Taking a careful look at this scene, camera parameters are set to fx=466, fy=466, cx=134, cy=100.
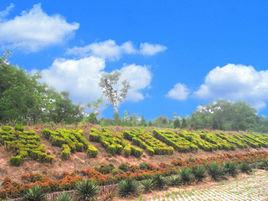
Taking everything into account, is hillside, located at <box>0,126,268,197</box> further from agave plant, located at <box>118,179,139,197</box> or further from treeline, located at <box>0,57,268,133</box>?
treeline, located at <box>0,57,268,133</box>

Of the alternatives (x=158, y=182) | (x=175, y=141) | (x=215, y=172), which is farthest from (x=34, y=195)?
(x=175, y=141)

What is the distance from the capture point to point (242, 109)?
95.2 meters

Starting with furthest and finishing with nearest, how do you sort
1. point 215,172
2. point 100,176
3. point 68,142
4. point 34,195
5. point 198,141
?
point 198,141
point 68,142
point 215,172
point 100,176
point 34,195

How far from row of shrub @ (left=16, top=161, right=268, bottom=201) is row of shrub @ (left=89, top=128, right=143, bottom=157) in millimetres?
4606

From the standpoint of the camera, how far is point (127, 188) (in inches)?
833

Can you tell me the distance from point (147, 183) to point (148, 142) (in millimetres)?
12444

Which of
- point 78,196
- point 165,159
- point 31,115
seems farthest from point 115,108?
point 78,196

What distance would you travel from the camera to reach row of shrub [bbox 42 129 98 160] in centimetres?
2739

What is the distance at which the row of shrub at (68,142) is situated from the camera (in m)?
27.4

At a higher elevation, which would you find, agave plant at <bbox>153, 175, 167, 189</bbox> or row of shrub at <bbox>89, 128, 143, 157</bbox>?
row of shrub at <bbox>89, 128, 143, 157</bbox>

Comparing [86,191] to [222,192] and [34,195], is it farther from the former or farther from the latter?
[222,192]

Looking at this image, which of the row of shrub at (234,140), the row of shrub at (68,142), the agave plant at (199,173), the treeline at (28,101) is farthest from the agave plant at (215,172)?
the row of shrub at (234,140)

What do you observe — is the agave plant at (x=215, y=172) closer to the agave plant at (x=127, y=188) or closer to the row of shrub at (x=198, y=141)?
the agave plant at (x=127, y=188)

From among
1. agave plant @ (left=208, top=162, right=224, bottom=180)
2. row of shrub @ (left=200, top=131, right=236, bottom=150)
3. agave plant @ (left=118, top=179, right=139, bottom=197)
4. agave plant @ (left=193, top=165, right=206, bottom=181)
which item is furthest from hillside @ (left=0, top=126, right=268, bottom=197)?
agave plant @ (left=208, top=162, right=224, bottom=180)
